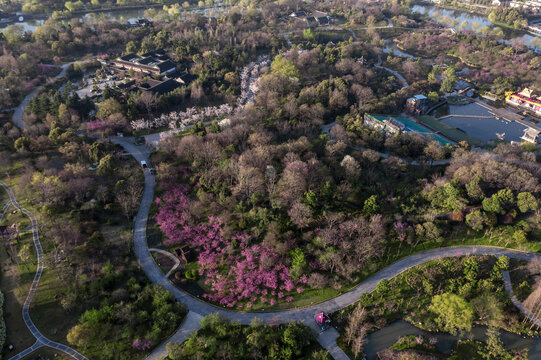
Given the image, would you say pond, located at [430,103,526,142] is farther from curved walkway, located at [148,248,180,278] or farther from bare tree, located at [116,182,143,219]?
bare tree, located at [116,182,143,219]

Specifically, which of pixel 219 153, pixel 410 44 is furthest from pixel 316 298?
pixel 410 44

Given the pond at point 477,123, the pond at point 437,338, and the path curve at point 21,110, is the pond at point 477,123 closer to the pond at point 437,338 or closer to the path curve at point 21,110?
A: the pond at point 437,338

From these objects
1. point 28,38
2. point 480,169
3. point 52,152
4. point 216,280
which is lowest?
point 216,280

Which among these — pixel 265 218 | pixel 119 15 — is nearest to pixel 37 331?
pixel 265 218

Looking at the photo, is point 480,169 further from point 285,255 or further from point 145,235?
point 145,235

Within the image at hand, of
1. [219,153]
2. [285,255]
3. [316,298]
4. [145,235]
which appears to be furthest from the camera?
[219,153]

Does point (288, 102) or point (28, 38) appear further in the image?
point (28, 38)

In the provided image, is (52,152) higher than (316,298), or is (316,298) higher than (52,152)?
(52,152)
